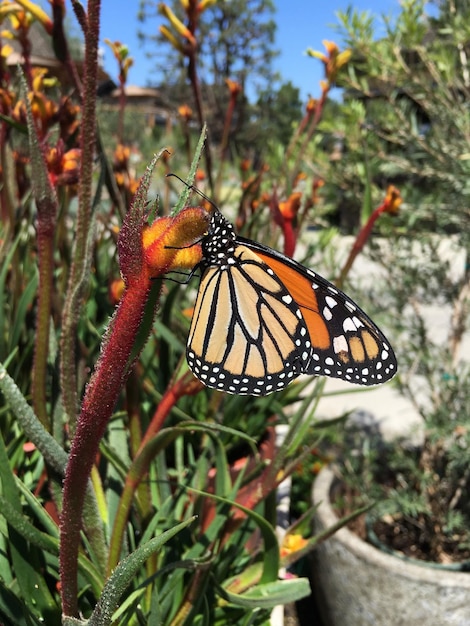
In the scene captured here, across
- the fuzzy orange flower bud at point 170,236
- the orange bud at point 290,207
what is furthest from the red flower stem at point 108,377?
the orange bud at point 290,207

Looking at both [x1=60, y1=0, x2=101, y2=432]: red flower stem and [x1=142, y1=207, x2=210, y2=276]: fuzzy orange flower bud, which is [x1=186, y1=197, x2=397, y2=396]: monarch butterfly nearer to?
[x1=60, y1=0, x2=101, y2=432]: red flower stem

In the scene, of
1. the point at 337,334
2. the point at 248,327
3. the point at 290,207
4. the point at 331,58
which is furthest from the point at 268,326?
the point at 331,58

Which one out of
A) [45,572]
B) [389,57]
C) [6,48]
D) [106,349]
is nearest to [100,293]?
[6,48]

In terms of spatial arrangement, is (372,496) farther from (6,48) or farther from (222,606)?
(6,48)

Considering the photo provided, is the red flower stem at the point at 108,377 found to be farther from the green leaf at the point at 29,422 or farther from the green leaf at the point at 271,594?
the green leaf at the point at 271,594

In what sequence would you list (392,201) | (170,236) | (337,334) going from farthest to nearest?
(392,201) → (337,334) → (170,236)

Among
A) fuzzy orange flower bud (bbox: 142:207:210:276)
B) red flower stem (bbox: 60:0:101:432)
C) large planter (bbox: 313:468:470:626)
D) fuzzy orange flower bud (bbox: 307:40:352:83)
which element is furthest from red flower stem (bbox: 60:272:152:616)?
large planter (bbox: 313:468:470:626)

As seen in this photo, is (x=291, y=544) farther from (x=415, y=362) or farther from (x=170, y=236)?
(x=415, y=362)
